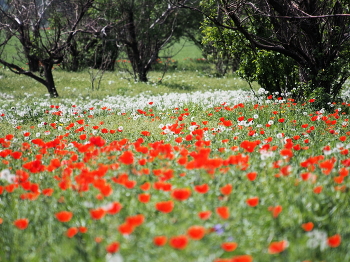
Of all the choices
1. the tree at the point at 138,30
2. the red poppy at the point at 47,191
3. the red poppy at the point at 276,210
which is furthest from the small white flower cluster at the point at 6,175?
the tree at the point at 138,30

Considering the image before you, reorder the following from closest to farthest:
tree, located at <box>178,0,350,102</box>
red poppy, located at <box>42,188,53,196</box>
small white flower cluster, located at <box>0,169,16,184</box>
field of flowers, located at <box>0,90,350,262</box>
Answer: field of flowers, located at <box>0,90,350,262</box> → red poppy, located at <box>42,188,53,196</box> → small white flower cluster, located at <box>0,169,16,184</box> → tree, located at <box>178,0,350,102</box>

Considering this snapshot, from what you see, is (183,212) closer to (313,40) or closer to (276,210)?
(276,210)

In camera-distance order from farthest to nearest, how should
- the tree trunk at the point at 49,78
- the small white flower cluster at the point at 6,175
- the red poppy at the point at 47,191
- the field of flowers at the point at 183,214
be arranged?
the tree trunk at the point at 49,78
the small white flower cluster at the point at 6,175
the red poppy at the point at 47,191
the field of flowers at the point at 183,214

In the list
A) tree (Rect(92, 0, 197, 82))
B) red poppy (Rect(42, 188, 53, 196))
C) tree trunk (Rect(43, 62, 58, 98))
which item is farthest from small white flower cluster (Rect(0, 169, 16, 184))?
tree (Rect(92, 0, 197, 82))

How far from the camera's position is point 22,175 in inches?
111

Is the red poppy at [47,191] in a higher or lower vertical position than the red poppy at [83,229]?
higher

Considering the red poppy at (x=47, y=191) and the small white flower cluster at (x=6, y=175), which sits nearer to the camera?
the red poppy at (x=47, y=191)

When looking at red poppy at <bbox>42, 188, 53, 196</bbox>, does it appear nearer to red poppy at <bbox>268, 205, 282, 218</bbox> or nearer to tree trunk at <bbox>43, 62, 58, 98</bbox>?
red poppy at <bbox>268, 205, 282, 218</bbox>

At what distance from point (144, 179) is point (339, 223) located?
1.62m

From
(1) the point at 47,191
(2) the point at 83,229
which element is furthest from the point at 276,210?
(1) the point at 47,191

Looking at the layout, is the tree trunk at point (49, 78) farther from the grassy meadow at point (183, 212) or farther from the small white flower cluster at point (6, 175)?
the small white flower cluster at point (6, 175)

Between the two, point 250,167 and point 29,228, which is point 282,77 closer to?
point 250,167

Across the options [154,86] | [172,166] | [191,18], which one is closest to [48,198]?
[172,166]

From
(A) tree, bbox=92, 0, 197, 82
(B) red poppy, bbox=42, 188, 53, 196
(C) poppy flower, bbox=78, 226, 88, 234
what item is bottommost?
(C) poppy flower, bbox=78, 226, 88, 234
